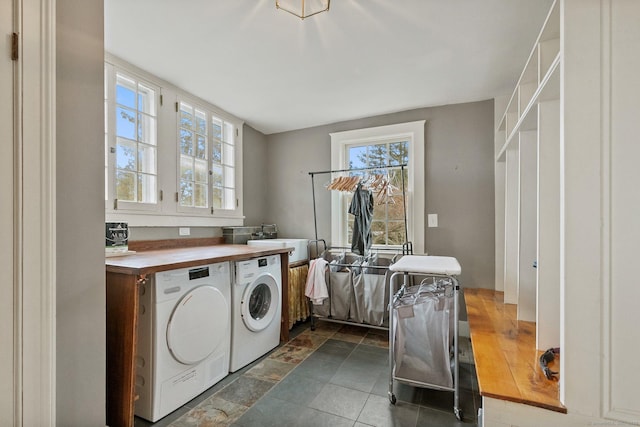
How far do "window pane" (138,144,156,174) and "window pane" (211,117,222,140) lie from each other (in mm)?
766

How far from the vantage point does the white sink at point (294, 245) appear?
10.0 feet

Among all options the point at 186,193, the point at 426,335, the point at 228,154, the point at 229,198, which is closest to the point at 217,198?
the point at 229,198

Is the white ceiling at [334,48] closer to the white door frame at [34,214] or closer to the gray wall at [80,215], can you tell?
the gray wall at [80,215]

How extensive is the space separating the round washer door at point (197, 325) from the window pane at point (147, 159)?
126cm

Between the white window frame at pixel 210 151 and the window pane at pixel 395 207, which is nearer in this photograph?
the white window frame at pixel 210 151

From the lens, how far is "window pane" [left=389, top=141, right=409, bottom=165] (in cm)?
328

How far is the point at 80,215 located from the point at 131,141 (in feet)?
5.22

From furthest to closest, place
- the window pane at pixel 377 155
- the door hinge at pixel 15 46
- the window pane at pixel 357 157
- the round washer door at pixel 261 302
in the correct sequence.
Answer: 1. the window pane at pixel 357 157
2. the window pane at pixel 377 155
3. the round washer door at pixel 261 302
4. the door hinge at pixel 15 46

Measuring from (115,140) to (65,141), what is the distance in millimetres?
1456

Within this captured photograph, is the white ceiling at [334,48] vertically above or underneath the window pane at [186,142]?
above

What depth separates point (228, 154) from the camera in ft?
11.1

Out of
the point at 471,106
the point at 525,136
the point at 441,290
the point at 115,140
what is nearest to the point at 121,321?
the point at 115,140
